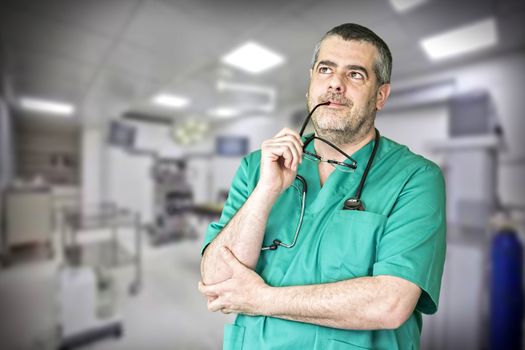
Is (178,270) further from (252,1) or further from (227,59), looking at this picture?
(252,1)

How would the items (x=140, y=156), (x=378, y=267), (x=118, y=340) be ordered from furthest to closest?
(x=140, y=156) → (x=118, y=340) → (x=378, y=267)

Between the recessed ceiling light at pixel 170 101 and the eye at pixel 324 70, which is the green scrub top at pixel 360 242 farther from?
the recessed ceiling light at pixel 170 101

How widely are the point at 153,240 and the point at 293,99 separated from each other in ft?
13.0

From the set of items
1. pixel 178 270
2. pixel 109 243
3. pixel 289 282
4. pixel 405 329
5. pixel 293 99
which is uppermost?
pixel 293 99

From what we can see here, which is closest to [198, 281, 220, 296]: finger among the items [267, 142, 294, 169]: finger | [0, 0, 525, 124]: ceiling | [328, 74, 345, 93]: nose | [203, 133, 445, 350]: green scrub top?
[203, 133, 445, 350]: green scrub top

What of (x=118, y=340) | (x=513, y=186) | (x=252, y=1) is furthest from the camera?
(x=513, y=186)

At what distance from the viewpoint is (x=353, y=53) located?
70 centimetres

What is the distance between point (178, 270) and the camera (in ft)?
12.5

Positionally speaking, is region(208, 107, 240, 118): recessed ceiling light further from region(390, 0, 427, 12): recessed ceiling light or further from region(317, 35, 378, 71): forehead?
region(317, 35, 378, 71): forehead

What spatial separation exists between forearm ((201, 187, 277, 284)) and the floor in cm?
184

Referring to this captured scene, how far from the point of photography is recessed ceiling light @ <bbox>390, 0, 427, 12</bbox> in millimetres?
1809

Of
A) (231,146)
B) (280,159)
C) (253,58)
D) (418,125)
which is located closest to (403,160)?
(280,159)

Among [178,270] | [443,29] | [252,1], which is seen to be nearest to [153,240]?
[178,270]

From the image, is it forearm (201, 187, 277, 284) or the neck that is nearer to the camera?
forearm (201, 187, 277, 284)
